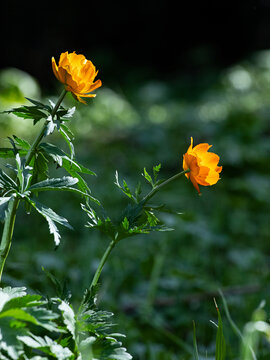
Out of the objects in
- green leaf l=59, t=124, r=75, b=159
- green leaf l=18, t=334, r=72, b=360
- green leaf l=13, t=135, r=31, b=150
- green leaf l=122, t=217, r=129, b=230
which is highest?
green leaf l=59, t=124, r=75, b=159

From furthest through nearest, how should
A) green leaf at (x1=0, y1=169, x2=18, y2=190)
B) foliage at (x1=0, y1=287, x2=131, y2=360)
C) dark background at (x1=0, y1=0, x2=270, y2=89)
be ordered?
dark background at (x1=0, y1=0, x2=270, y2=89) → green leaf at (x1=0, y1=169, x2=18, y2=190) → foliage at (x1=0, y1=287, x2=131, y2=360)

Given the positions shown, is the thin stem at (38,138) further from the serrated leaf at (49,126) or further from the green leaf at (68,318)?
the green leaf at (68,318)

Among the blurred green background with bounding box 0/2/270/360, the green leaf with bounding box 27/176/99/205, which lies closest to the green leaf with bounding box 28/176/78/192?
the green leaf with bounding box 27/176/99/205

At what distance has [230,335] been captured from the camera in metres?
1.53

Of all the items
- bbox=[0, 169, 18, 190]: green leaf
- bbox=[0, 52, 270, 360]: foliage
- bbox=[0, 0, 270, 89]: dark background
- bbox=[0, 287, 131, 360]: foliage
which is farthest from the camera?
bbox=[0, 0, 270, 89]: dark background

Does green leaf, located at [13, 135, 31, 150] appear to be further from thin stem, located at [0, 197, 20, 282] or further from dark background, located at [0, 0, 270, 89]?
dark background, located at [0, 0, 270, 89]

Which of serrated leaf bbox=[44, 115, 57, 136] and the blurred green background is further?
the blurred green background

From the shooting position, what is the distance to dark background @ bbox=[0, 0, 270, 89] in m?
7.41

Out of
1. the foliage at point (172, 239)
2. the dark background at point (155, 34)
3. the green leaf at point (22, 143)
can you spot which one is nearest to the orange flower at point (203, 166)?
the foliage at point (172, 239)

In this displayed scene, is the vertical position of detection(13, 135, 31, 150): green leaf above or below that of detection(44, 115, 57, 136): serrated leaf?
below

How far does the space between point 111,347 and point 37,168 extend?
0.35 metres

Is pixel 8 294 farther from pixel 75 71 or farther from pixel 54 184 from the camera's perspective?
pixel 75 71

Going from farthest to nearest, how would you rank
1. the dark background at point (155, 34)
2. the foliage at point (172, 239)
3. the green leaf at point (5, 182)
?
the dark background at point (155, 34), the foliage at point (172, 239), the green leaf at point (5, 182)

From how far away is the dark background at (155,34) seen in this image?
7.41 m
